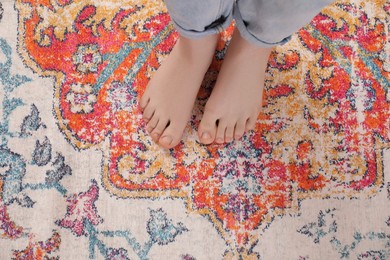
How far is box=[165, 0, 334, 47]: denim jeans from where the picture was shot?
59cm

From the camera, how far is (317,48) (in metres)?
0.95

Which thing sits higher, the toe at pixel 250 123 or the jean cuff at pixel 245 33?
the jean cuff at pixel 245 33

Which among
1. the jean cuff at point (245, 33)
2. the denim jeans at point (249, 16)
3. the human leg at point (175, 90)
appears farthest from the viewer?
the human leg at point (175, 90)

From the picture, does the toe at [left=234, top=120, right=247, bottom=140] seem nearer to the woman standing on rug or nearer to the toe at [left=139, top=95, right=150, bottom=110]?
the woman standing on rug

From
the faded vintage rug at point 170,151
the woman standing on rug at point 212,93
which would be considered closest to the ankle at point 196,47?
the woman standing on rug at point 212,93

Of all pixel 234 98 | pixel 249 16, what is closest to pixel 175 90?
pixel 234 98

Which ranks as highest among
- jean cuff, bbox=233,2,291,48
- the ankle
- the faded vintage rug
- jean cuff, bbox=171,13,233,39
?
jean cuff, bbox=171,13,233,39

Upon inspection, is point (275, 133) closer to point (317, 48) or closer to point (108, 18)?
point (317, 48)

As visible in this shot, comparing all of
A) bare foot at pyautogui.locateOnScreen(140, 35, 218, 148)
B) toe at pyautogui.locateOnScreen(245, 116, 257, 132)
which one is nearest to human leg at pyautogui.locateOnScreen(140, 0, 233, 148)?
bare foot at pyautogui.locateOnScreen(140, 35, 218, 148)

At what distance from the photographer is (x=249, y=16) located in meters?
0.68

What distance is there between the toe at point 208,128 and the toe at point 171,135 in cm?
4

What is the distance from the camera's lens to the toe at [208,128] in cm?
86

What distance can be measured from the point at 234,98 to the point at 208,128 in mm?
76

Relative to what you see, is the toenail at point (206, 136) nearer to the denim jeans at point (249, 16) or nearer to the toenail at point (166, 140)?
the toenail at point (166, 140)
